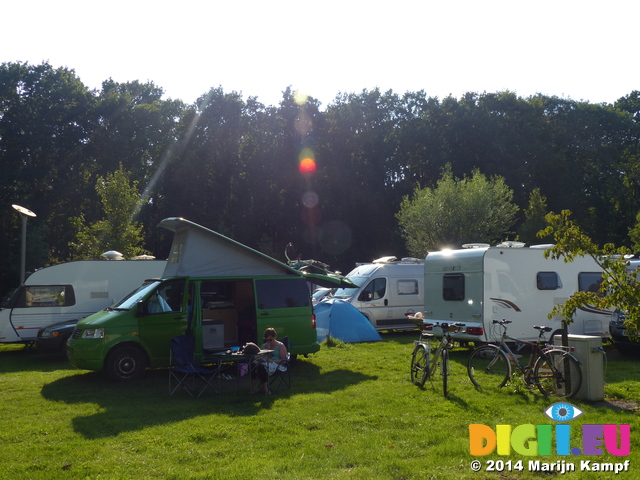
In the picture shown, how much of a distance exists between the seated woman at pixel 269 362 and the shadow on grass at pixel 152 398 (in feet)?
0.83

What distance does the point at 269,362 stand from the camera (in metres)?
9.62

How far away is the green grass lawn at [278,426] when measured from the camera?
5637 millimetres

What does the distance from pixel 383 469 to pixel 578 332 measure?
33.3 feet

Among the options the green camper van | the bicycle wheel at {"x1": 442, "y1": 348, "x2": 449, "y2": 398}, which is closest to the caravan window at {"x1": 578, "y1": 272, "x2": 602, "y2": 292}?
the green camper van

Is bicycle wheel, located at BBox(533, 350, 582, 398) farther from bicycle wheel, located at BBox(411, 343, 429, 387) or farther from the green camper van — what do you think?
the green camper van

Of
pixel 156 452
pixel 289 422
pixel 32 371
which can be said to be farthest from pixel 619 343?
pixel 32 371

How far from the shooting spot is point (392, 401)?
27.8ft

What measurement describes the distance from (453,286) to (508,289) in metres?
1.22

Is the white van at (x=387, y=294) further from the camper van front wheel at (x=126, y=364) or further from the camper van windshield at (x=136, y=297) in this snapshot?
the camper van front wheel at (x=126, y=364)

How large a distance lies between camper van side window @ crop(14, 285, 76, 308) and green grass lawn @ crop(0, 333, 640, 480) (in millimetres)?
3577

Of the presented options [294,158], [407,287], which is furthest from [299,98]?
[407,287]

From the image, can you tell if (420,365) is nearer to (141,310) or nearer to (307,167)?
(141,310)

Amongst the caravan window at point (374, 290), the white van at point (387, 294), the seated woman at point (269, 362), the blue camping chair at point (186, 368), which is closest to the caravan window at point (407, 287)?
the white van at point (387, 294)

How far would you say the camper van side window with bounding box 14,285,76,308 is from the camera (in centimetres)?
1458
